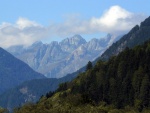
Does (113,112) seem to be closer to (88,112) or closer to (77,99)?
(88,112)

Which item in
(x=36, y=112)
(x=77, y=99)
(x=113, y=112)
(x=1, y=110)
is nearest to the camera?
(x=1, y=110)

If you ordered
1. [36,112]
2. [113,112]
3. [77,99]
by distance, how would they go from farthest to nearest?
[77,99], [113,112], [36,112]

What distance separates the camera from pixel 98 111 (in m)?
132

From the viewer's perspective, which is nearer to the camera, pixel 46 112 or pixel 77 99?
pixel 46 112

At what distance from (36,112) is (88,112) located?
54.9 ft

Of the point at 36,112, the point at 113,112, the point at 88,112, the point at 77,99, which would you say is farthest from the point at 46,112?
the point at 77,99

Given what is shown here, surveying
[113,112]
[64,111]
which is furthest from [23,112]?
[113,112]

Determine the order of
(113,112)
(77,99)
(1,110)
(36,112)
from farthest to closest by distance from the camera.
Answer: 1. (77,99)
2. (113,112)
3. (36,112)
4. (1,110)

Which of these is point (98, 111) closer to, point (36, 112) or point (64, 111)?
point (64, 111)

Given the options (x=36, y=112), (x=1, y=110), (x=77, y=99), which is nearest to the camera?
(x=1, y=110)

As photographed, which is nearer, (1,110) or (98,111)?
(1,110)

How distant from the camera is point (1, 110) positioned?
119438 mm

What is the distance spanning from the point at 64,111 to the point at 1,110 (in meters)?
20.7

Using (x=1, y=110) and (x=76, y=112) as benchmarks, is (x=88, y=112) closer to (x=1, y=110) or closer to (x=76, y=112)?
(x=76, y=112)
